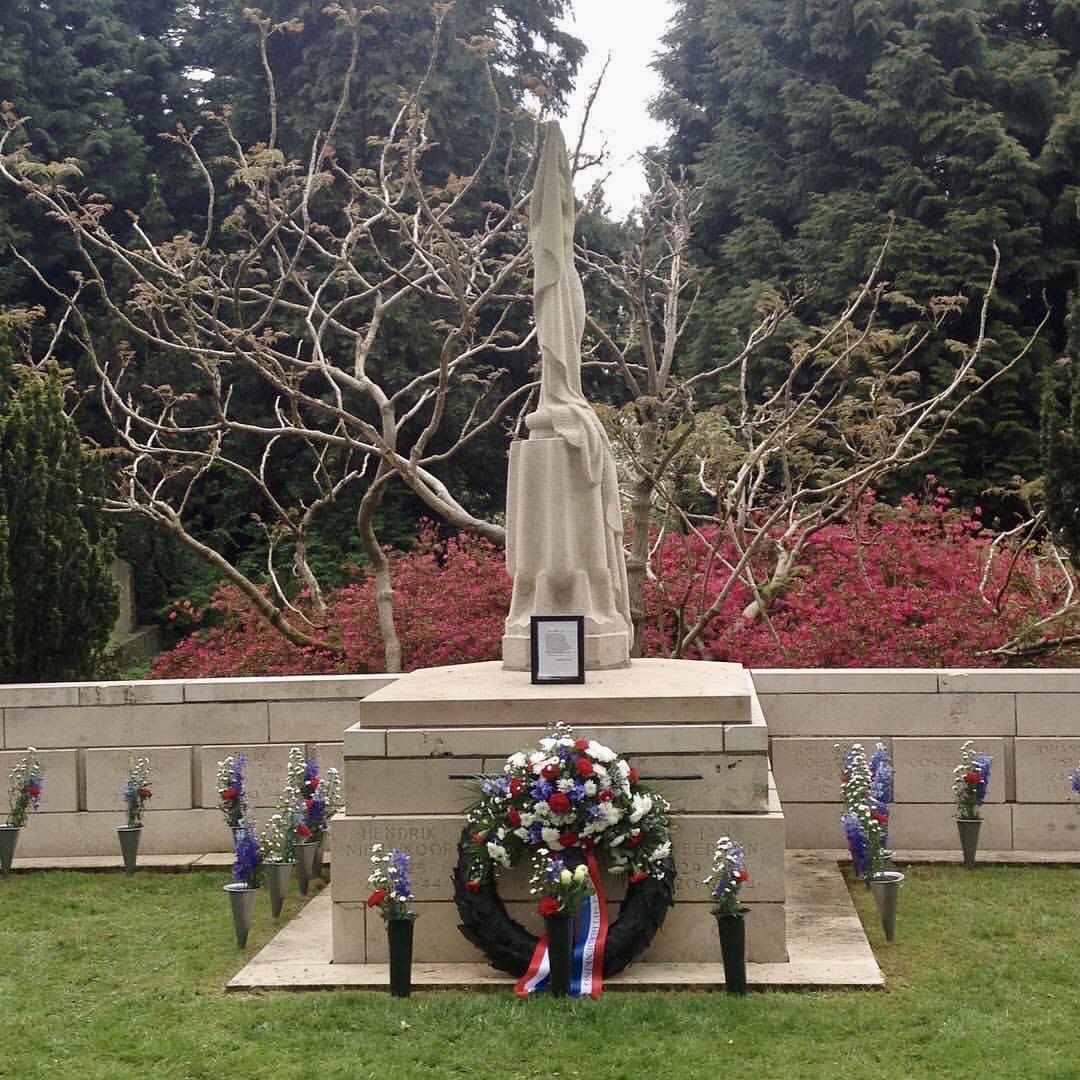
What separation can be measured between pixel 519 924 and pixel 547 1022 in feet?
2.51

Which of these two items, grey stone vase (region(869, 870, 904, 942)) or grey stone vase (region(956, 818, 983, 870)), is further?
grey stone vase (region(956, 818, 983, 870))

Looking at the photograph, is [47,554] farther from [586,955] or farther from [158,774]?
[586,955]

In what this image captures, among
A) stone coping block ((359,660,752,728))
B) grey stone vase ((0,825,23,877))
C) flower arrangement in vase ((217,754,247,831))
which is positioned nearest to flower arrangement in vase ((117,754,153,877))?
grey stone vase ((0,825,23,877))

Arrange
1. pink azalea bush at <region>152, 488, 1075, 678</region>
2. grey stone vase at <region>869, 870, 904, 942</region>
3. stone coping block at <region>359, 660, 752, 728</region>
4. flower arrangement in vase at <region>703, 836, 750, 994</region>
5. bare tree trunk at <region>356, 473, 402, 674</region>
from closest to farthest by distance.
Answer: flower arrangement in vase at <region>703, 836, 750, 994</region> → stone coping block at <region>359, 660, 752, 728</region> → grey stone vase at <region>869, 870, 904, 942</region> → pink azalea bush at <region>152, 488, 1075, 678</region> → bare tree trunk at <region>356, 473, 402, 674</region>

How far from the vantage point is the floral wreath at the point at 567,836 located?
5875mm

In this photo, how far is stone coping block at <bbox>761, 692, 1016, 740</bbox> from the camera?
8477 mm

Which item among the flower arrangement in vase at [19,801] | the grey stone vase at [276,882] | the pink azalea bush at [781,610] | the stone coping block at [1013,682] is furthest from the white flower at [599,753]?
the pink azalea bush at [781,610]

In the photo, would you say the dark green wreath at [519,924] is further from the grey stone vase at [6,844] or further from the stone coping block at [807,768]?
the grey stone vase at [6,844]

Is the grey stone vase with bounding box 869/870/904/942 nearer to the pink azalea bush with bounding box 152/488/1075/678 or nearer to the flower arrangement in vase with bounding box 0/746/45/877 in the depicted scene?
the pink azalea bush with bounding box 152/488/1075/678

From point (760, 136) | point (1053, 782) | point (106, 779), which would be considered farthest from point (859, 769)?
point (760, 136)

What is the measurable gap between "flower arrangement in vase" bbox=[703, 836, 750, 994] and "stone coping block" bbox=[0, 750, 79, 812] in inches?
188

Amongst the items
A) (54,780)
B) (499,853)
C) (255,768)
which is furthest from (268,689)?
(499,853)

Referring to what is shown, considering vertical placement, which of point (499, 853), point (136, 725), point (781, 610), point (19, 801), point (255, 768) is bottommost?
point (19, 801)

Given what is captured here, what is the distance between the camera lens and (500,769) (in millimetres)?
6359
